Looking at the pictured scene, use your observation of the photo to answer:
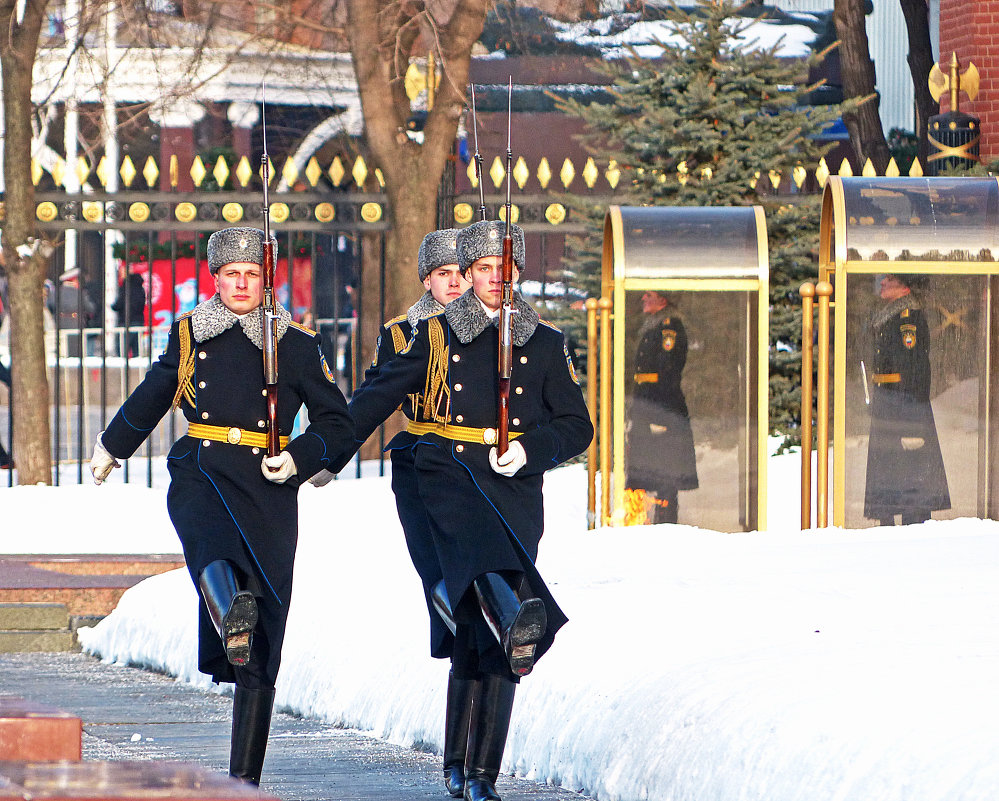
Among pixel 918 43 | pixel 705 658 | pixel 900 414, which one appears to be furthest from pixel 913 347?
pixel 918 43

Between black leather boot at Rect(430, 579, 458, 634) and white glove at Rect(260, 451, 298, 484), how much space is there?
630 mm

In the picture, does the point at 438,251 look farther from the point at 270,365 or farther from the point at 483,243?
the point at 270,365

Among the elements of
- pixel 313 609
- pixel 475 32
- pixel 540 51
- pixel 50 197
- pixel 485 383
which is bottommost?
pixel 313 609

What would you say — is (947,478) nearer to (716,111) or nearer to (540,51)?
(716,111)

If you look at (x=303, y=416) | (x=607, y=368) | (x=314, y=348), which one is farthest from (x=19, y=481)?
(x=314, y=348)

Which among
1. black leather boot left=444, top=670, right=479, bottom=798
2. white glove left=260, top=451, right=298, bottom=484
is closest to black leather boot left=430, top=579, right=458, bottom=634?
black leather boot left=444, top=670, right=479, bottom=798

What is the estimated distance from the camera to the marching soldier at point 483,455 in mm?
5617

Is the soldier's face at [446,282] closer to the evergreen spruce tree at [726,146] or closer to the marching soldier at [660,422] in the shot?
the marching soldier at [660,422]

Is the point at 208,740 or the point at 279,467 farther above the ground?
the point at 279,467

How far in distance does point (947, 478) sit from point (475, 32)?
6.07m

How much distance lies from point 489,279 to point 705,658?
142 centimetres

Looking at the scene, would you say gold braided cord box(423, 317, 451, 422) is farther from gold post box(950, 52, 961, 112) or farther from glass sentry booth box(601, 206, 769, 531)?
gold post box(950, 52, 961, 112)

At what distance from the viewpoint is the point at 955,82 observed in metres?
14.9

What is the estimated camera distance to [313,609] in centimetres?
835
